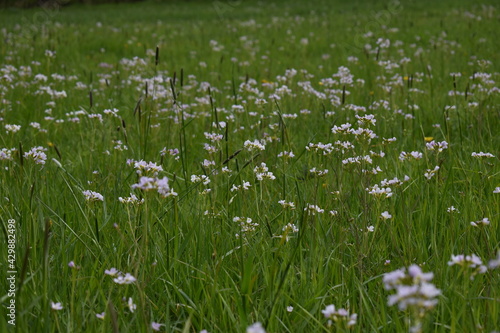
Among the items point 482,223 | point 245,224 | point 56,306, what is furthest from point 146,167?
point 482,223

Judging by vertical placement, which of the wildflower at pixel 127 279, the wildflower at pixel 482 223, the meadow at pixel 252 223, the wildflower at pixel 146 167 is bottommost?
the meadow at pixel 252 223

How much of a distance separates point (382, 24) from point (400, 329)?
12704 millimetres

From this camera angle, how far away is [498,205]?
2.67m

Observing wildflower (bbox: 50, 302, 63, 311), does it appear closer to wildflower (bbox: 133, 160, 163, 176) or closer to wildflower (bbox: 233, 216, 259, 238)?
wildflower (bbox: 133, 160, 163, 176)

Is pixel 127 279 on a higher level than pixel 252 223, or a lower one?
higher

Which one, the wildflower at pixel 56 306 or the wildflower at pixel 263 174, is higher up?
the wildflower at pixel 263 174

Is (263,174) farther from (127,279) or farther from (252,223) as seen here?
(127,279)

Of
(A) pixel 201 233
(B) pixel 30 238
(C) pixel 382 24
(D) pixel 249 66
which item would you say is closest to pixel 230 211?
(A) pixel 201 233

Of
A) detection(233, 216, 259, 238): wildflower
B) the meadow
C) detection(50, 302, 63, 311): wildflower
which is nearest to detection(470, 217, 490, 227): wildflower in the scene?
the meadow

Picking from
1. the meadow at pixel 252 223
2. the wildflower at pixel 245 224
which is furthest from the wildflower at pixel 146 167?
the wildflower at pixel 245 224

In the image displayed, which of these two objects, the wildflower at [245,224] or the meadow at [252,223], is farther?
the wildflower at [245,224]

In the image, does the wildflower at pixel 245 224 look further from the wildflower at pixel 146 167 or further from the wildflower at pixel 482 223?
the wildflower at pixel 482 223

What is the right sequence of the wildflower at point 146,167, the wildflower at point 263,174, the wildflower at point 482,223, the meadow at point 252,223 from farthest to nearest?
the wildflower at point 263,174 < the wildflower at point 146,167 < the wildflower at point 482,223 < the meadow at point 252,223

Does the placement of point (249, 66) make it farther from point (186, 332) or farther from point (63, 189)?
point (186, 332)
